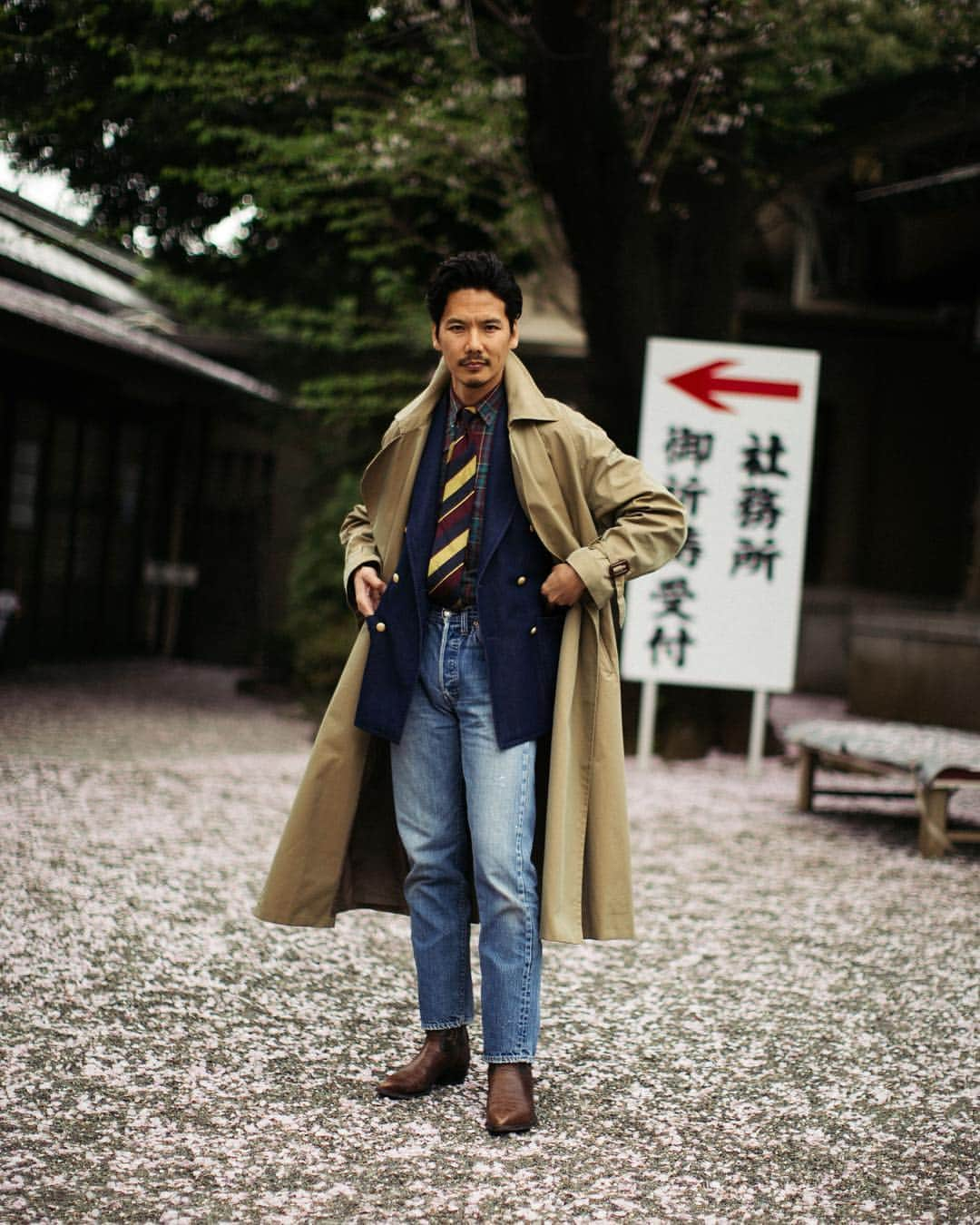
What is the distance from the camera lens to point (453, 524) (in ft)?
10.9

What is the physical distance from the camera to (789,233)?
1650 centimetres

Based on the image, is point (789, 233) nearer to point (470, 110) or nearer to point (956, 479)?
point (956, 479)

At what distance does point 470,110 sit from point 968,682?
230 inches

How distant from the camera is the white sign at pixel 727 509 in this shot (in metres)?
9.55

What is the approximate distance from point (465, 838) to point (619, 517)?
0.83 meters

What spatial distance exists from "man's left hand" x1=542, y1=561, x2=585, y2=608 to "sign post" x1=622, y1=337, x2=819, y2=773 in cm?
635

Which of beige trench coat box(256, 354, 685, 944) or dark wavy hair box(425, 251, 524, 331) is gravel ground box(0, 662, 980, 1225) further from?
dark wavy hair box(425, 251, 524, 331)

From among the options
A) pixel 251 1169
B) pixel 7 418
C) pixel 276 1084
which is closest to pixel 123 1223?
pixel 251 1169

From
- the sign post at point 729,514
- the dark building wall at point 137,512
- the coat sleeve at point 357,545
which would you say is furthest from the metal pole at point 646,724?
A: the coat sleeve at point 357,545

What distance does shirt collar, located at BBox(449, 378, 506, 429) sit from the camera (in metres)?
3.37

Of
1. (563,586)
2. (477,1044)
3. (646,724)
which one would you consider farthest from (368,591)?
(646,724)

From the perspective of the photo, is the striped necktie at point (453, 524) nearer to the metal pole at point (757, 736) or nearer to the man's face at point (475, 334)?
the man's face at point (475, 334)

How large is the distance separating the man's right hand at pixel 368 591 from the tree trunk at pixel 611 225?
225 inches

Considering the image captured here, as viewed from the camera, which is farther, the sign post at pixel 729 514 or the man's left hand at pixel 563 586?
the sign post at pixel 729 514
